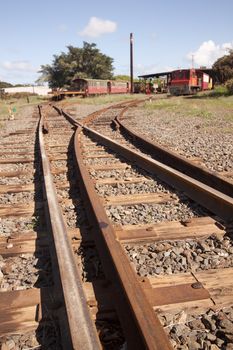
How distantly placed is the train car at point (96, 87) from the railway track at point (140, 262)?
39.9 meters

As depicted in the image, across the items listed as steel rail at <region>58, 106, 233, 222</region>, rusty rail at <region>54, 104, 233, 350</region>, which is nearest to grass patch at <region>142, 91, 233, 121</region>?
steel rail at <region>58, 106, 233, 222</region>

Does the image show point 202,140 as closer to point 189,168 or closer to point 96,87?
point 189,168

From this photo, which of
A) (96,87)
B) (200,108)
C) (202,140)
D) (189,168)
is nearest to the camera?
(189,168)

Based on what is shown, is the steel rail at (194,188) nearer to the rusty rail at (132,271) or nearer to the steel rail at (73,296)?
the rusty rail at (132,271)

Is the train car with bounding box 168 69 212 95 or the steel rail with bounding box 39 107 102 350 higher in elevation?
the train car with bounding box 168 69 212 95

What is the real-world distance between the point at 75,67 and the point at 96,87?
2550 cm

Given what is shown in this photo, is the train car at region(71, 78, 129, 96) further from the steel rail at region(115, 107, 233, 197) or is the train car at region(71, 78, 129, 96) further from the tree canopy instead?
the steel rail at region(115, 107, 233, 197)

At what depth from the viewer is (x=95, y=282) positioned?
2.32 metres

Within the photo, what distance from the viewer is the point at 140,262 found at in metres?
2.61

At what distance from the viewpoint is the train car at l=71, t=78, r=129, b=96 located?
143 ft

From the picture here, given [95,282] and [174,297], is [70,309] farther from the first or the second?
[174,297]

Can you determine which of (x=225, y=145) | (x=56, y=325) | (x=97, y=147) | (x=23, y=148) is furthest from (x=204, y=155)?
(x=56, y=325)

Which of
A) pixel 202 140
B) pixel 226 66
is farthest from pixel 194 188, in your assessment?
pixel 226 66

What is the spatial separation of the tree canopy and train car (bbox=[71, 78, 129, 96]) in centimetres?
1607
